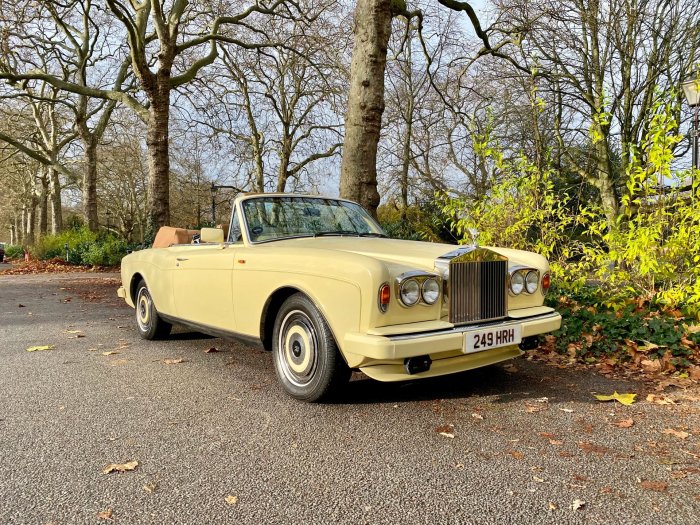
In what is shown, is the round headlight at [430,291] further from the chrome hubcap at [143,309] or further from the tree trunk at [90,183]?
the tree trunk at [90,183]

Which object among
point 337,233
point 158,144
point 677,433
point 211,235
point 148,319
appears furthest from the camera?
point 158,144

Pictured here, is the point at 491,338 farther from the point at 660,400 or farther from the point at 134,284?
the point at 134,284

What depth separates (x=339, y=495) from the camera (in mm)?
2416

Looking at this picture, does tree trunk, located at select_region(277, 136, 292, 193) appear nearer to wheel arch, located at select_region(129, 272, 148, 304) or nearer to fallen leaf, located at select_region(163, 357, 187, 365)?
wheel arch, located at select_region(129, 272, 148, 304)

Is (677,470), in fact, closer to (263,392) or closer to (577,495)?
(577,495)

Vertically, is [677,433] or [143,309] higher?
[143,309]

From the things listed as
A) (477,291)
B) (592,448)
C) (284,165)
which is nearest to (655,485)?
(592,448)

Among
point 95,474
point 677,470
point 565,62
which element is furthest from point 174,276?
point 565,62

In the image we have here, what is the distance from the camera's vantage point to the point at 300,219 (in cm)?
481

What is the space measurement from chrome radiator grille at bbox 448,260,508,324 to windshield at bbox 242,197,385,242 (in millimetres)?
1454

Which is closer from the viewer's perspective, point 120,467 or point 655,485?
point 655,485

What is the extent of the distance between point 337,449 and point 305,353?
0.93 m

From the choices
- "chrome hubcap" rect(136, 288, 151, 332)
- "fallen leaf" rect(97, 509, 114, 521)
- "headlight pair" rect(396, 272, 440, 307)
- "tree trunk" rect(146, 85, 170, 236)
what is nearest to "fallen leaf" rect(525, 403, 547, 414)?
"headlight pair" rect(396, 272, 440, 307)

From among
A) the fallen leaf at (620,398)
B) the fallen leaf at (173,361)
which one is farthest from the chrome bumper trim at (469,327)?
the fallen leaf at (173,361)
